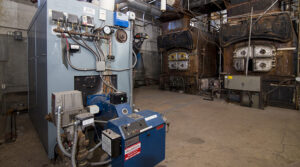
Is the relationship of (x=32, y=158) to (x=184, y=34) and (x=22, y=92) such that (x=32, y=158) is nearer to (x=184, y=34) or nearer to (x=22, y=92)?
(x=22, y=92)

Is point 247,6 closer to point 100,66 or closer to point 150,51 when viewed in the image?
point 100,66

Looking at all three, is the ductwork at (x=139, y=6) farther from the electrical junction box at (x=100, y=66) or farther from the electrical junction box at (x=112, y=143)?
the electrical junction box at (x=112, y=143)

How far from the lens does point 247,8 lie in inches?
174

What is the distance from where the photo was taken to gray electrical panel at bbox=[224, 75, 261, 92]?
12.1 feet

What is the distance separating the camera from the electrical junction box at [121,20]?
84.5 inches

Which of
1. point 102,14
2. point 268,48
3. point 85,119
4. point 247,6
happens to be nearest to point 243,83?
point 268,48

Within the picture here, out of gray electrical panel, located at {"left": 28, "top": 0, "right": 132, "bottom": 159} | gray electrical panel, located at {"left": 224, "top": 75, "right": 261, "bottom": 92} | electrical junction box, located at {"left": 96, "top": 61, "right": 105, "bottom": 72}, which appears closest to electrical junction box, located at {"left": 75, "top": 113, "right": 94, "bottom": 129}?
gray electrical panel, located at {"left": 28, "top": 0, "right": 132, "bottom": 159}

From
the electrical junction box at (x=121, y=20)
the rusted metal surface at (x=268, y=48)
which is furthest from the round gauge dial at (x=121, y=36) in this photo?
the rusted metal surface at (x=268, y=48)

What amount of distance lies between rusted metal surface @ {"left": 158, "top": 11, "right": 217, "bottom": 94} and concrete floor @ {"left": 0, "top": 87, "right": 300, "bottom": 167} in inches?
105

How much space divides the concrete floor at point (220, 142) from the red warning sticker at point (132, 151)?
0.55 meters

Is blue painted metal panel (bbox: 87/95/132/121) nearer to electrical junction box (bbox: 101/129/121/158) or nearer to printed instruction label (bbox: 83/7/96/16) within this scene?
electrical junction box (bbox: 101/129/121/158)

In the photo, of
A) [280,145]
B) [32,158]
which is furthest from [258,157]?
[32,158]

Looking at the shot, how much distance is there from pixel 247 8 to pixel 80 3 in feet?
15.1

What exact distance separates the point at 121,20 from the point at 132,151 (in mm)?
1742
